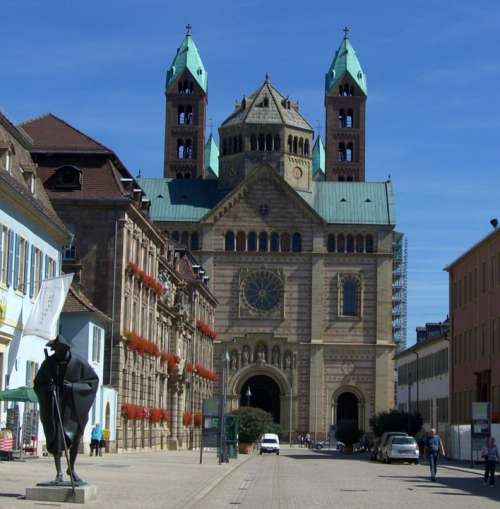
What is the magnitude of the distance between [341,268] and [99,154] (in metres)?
54.7

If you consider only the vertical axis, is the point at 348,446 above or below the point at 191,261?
below

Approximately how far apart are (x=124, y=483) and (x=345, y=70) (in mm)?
108397

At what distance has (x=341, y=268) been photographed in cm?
11381

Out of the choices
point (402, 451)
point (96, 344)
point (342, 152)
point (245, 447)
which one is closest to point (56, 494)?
point (96, 344)

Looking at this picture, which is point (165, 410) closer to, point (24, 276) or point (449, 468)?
point (449, 468)

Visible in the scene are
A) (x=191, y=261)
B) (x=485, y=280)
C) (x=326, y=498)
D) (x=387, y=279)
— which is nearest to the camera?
(x=326, y=498)

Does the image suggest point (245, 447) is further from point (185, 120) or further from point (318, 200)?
point (185, 120)

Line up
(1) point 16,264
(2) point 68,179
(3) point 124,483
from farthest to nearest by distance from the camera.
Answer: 1. (2) point 68,179
2. (1) point 16,264
3. (3) point 124,483

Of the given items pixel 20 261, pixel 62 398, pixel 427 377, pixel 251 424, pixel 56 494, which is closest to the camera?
pixel 56 494

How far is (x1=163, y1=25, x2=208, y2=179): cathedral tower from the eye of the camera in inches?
5256

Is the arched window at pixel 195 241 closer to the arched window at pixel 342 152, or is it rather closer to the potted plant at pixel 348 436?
the arched window at pixel 342 152

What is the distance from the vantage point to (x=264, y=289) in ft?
373

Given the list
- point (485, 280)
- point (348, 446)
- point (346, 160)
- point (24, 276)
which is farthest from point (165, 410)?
point (346, 160)

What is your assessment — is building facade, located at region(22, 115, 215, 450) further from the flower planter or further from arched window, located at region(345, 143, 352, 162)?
arched window, located at region(345, 143, 352, 162)
